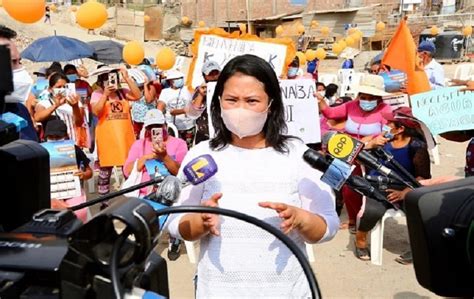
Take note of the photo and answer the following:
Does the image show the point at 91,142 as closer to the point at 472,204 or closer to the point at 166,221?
the point at 166,221

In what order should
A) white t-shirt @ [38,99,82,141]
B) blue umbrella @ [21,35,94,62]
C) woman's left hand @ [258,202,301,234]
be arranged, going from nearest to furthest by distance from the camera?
woman's left hand @ [258,202,301,234], white t-shirt @ [38,99,82,141], blue umbrella @ [21,35,94,62]

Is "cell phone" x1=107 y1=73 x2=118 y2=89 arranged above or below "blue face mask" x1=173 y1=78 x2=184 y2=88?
above

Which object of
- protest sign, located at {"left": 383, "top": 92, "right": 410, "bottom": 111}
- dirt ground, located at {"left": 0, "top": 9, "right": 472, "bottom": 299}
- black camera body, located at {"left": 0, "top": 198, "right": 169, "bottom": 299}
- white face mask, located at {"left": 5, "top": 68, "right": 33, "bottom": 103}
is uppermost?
white face mask, located at {"left": 5, "top": 68, "right": 33, "bottom": 103}

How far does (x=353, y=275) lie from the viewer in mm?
4520

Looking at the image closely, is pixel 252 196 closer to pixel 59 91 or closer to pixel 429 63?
pixel 59 91

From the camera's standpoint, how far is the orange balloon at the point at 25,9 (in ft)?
18.1

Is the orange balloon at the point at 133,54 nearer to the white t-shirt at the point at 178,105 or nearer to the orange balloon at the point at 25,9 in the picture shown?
the white t-shirt at the point at 178,105

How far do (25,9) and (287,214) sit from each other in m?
4.87

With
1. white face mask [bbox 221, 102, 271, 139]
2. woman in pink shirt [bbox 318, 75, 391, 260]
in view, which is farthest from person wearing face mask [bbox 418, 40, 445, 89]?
white face mask [bbox 221, 102, 271, 139]

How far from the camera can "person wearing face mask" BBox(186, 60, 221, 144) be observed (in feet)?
16.3

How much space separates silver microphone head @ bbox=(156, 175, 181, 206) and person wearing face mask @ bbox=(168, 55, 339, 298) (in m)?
0.33

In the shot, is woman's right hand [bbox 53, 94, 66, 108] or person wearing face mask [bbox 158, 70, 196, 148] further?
person wearing face mask [bbox 158, 70, 196, 148]

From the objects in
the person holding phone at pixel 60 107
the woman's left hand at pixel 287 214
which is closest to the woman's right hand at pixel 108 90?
the person holding phone at pixel 60 107

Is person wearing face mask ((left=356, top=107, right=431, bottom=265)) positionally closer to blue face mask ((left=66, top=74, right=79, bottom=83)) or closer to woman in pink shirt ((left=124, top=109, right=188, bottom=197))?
woman in pink shirt ((left=124, top=109, right=188, bottom=197))
